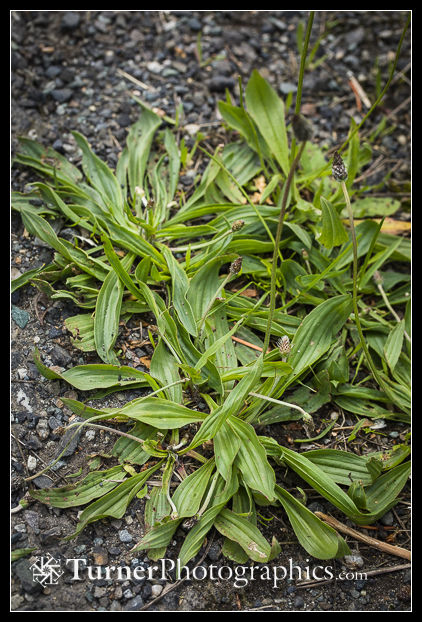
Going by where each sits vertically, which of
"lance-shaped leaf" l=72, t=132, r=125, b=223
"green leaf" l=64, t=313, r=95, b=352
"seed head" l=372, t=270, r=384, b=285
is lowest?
"green leaf" l=64, t=313, r=95, b=352

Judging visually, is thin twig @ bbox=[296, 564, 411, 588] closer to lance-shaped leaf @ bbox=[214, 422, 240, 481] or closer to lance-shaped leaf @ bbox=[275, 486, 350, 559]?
lance-shaped leaf @ bbox=[275, 486, 350, 559]

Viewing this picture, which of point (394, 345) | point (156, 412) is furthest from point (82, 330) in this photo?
point (394, 345)

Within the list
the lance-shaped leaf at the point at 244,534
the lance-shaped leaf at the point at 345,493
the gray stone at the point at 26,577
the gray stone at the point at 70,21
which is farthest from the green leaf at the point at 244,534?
the gray stone at the point at 70,21

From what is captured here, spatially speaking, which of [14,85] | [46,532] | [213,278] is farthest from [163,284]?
[14,85]

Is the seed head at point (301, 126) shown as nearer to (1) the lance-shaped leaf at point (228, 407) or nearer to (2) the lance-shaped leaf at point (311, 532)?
(1) the lance-shaped leaf at point (228, 407)

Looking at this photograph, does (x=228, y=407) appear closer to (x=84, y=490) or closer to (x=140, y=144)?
(x=84, y=490)

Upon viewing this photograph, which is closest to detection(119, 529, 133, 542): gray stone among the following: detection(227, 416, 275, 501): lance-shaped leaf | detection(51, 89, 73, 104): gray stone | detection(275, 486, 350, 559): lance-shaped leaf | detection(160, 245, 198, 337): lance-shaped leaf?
detection(227, 416, 275, 501): lance-shaped leaf
